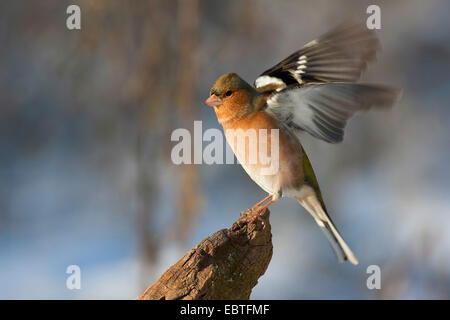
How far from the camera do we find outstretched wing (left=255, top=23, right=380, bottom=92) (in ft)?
4.91

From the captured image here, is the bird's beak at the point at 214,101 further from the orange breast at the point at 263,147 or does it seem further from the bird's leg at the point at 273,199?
the bird's leg at the point at 273,199

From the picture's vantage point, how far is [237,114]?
1.59 metres

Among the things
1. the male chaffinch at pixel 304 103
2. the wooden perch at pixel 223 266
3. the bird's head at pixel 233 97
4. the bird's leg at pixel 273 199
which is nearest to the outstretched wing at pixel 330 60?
the male chaffinch at pixel 304 103

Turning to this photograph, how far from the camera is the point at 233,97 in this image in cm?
158

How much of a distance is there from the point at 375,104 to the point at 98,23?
2436mm

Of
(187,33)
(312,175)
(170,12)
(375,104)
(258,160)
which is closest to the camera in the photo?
(375,104)

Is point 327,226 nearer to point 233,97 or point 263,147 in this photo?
point 263,147

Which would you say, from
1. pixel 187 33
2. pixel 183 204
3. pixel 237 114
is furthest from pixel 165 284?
pixel 187 33

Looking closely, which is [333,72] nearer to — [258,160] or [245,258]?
[258,160]

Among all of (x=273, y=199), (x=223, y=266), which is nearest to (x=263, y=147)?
(x=273, y=199)

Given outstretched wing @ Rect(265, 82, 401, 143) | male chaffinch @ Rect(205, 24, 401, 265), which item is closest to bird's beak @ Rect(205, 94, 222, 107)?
male chaffinch @ Rect(205, 24, 401, 265)

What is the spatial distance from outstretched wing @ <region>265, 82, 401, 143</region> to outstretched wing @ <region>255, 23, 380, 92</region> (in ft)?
0.17

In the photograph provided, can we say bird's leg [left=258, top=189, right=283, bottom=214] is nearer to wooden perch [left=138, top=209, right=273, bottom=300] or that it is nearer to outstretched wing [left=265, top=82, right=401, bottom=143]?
wooden perch [left=138, top=209, right=273, bottom=300]
